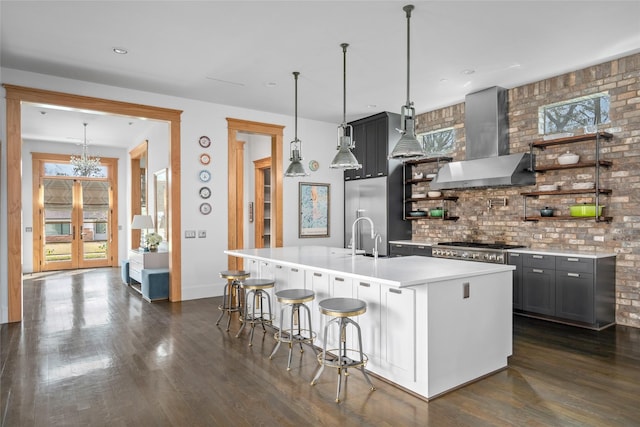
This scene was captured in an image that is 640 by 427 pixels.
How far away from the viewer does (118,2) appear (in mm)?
3279

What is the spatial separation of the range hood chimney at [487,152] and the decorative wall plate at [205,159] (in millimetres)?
3687

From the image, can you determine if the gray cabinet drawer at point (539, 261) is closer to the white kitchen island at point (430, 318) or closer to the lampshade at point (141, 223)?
the white kitchen island at point (430, 318)

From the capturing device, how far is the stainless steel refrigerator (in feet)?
22.3

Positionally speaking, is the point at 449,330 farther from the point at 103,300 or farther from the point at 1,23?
the point at 103,300

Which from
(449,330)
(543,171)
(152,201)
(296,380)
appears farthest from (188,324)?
(543,171)

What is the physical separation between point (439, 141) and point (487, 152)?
1.39 m

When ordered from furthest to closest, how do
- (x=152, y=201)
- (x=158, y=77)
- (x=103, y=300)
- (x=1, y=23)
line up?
1. (x=152, y=201)
2. (x=103, y=300)
3. (x=158, y=77)
4. (x=1, y=23)

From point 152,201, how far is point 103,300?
2.45 m

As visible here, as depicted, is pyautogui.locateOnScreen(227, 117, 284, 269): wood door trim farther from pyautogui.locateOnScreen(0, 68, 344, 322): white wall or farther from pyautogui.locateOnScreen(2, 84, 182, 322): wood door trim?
pyautogui.locateOnScreen(2, 84, 182, 322): wood door trim

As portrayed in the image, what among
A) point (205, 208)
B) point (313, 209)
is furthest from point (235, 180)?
point (313, 209)

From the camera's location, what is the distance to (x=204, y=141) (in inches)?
244

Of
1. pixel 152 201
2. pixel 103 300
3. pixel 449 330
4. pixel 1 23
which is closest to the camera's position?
pixel 449 330

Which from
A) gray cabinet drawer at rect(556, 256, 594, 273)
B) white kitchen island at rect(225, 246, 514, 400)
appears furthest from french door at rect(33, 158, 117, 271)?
gray cabinet drawer at rect(556, 256, 594, 273)

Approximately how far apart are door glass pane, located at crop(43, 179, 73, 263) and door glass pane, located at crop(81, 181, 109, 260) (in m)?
0.32
